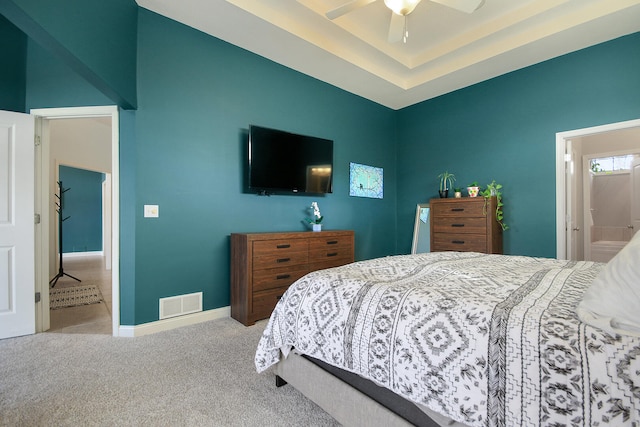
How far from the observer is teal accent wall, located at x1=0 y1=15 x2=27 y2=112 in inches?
95.9

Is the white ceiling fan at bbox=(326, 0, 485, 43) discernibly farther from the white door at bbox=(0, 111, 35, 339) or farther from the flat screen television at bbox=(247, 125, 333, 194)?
the white door at bbox=(0, 111, 35, 339)

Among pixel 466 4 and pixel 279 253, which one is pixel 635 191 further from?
pixel 279 253

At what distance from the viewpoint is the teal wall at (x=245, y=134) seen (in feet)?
8.28

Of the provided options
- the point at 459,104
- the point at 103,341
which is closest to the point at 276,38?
the point at 459,104

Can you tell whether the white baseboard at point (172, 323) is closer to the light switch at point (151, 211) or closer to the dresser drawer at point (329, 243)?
the light switch at point (151, 211)

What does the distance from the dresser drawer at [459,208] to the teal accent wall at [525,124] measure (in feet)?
1.49

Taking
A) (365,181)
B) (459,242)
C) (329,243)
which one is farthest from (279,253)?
(459,242)

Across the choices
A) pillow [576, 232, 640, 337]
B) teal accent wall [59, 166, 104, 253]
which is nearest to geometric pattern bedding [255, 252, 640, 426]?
pillow [576, 232, 640, 337]

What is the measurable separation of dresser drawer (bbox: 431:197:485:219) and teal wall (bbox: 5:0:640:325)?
47cm

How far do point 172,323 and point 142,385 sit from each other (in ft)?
3.12

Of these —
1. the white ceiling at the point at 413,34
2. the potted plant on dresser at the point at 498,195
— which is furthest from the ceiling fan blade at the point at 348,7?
the potted plant on dresser at the point at 498,195

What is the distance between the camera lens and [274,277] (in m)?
2.85

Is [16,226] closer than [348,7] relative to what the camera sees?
No

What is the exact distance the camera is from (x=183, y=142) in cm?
273
